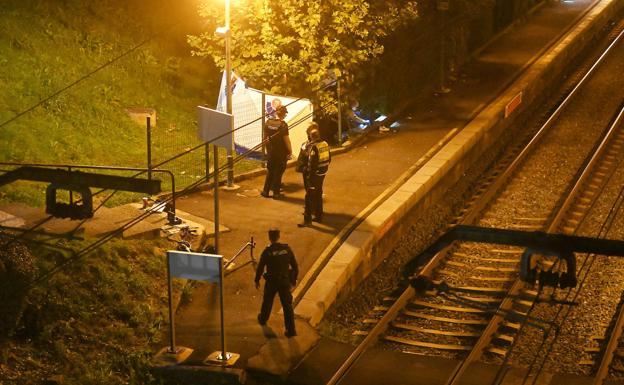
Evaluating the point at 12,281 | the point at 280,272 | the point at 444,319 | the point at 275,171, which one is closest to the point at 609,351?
the point at 444,319

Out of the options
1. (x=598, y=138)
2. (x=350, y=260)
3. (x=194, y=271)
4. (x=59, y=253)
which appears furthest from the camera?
(x=598, y=138)

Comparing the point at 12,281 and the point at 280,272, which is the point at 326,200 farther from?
the point at 12,281

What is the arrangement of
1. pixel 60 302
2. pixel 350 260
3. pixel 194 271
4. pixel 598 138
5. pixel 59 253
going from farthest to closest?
1. pixel 598 138
2. pixel 350 260
3. pixel 59 253
4. pixel 60 302
5. pixel 194 271

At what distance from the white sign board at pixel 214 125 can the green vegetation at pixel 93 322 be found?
80.2 inches

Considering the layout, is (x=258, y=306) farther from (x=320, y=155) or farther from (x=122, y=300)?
(x=320, y=155)

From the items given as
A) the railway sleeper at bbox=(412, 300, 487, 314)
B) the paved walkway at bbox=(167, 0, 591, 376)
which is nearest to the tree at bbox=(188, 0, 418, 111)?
the paved walkway at bbox=(167, 0, 591, 376)

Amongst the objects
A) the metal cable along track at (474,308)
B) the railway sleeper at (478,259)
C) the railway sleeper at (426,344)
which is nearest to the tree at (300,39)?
the metal cable along track at (474,308)

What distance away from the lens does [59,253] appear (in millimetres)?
13766

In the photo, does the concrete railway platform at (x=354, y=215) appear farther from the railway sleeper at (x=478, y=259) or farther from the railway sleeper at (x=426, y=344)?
the railway sleeper at (x=478, y=259)

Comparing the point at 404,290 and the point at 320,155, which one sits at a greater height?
the point at 320,155

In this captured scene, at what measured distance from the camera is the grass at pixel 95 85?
2000 centimetres

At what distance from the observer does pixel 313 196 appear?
55.0 feet

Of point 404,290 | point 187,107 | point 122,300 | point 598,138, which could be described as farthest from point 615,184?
point 122,300

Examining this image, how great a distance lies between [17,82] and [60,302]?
979cm
